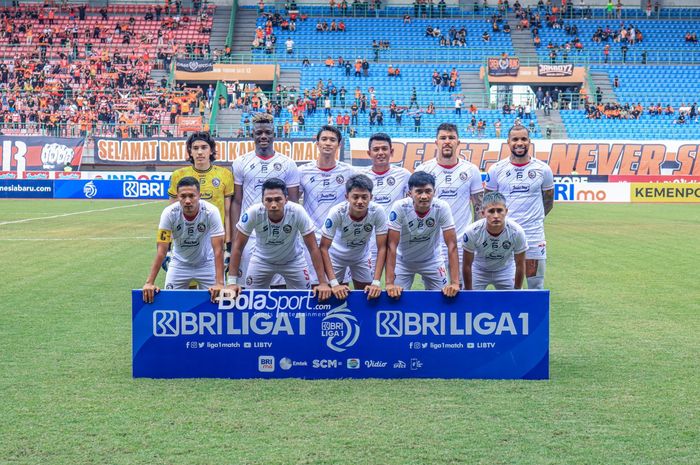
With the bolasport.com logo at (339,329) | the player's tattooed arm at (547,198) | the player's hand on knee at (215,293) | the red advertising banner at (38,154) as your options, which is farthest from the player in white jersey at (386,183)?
the red advertising banner at (38,154)

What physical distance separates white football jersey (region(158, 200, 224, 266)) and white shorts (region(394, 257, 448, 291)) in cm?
173

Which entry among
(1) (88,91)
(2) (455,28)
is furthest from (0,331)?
(2) (455,28)

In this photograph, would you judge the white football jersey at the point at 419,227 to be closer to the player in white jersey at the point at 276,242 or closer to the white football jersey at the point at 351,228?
the white football jersey at the point at 351,228

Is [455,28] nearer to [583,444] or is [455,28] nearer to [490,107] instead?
[490,107]

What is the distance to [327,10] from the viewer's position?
202 feet

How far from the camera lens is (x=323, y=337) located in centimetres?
760

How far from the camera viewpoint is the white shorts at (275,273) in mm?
8711

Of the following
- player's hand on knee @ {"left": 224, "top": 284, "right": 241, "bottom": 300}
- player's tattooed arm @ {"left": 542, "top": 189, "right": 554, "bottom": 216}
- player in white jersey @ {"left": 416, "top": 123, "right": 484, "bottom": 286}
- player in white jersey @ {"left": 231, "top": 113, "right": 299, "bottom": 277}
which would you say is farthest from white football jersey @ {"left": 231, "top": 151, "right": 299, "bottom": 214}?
player's tattooed arm @ {"left": 542, "top": 189, "right": 554, "bottom": 216}

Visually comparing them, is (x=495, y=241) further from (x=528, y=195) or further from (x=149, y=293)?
(x=149, y=293)

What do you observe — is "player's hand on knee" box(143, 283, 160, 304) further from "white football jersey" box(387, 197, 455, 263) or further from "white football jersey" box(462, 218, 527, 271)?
"white football jersey" box(462, 218, 527, 271)

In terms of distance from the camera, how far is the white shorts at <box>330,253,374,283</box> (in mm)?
8789

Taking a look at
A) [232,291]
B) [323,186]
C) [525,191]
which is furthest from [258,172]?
[525,191]

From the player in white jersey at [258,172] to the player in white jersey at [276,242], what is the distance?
21.4 inches

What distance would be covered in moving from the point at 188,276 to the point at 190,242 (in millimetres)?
379
